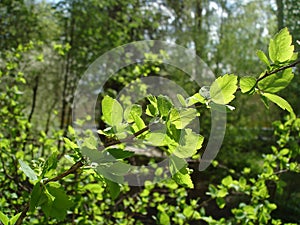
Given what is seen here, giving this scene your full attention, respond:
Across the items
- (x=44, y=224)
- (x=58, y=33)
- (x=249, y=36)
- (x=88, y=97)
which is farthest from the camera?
(x=249, y=36)

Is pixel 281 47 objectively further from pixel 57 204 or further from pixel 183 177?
pixel 57 204

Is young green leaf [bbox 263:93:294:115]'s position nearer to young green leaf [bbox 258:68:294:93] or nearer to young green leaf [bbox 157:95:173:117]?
young green leaf [bbox 258:68:294:93]

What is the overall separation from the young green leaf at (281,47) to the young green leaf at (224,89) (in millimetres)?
68

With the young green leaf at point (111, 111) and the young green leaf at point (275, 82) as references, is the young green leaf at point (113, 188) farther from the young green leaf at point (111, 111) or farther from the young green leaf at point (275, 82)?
the young green leaf at point (275, 82)

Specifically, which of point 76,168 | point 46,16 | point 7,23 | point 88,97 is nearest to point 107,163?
point 76,168

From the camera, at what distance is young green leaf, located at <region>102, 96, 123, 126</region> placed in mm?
412

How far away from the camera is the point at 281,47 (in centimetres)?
42

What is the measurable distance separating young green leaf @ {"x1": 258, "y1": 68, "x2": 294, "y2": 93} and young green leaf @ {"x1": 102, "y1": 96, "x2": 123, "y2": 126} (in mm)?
168

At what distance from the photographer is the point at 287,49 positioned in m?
0.42

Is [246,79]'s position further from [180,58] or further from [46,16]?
[46,16]

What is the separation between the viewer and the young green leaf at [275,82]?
426 mm

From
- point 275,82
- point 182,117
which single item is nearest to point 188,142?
point 182,117

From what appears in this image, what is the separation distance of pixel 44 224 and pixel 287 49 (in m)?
1.04

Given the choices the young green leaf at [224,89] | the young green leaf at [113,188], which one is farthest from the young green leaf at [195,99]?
the young green leaf at [113,188]
